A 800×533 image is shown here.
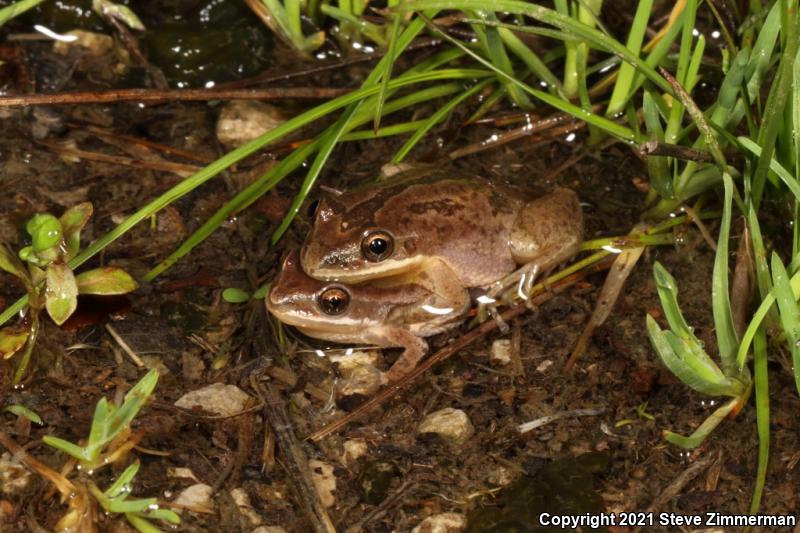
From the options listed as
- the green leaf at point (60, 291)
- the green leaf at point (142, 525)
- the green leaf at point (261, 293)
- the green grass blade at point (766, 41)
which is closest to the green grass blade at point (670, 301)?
the green grass blade at point (766, 41)

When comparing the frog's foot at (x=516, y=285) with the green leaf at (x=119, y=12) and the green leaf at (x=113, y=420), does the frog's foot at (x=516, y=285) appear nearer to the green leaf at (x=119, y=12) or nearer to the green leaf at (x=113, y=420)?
the green leaf at (x=113, y=420)

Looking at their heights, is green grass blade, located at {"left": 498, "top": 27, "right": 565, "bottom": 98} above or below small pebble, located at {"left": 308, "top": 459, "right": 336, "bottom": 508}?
above

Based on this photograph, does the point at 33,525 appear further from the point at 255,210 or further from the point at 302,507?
the point at 255,210

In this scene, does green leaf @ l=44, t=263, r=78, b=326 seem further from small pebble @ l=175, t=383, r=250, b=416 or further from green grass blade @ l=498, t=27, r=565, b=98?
green grass blade @ l=498, t=27, r=565, b=98

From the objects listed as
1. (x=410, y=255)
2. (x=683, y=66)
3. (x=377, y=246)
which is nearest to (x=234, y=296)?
(x=377, y=246)

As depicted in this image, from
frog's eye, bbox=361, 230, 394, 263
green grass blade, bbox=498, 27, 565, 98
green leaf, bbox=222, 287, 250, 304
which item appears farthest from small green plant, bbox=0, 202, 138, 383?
green grass blade, bbox=498, 27, 565, 98

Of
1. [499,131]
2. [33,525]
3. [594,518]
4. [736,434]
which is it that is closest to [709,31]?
[499,131]

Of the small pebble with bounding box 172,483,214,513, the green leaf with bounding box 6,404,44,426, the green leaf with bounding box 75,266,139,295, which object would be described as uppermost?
the green leaf with bounding box 75,266,139,295
